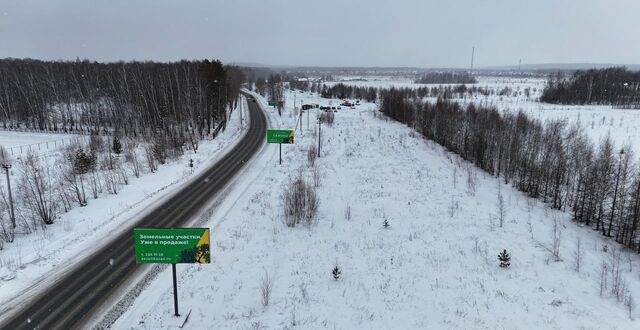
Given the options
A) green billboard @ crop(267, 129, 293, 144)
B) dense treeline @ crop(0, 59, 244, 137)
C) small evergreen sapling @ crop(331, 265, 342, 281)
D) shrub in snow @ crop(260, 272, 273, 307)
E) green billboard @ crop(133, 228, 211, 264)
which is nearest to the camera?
green billboard @ crop(133, 228, 211, 264)

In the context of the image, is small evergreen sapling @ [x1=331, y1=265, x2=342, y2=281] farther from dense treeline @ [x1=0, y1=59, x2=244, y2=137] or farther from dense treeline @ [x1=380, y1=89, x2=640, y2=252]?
dense treeline @ [x1=0, y1=59, x2=244, y2=137]

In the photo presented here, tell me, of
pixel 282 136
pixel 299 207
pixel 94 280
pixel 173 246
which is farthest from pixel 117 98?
pixel 173 246

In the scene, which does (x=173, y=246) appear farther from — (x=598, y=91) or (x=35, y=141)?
(x=598, y=91)

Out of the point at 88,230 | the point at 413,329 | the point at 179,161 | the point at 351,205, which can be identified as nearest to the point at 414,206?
the point at 351,205

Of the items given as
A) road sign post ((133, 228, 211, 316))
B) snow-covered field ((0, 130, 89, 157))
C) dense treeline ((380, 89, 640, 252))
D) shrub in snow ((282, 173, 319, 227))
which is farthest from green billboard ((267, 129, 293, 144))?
snow-covered field ((0, 130, 89, 157))

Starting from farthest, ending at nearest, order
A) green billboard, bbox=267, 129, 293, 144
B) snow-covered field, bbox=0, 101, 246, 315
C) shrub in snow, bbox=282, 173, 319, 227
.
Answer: green billboard, bbox=267, 129, 293, 144
shrub in snow, bbox=282, 173, 319, 227
snow-covered field, bbox=0, 101, 246, 315

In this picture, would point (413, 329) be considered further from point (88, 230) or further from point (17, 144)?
point (17, 144)

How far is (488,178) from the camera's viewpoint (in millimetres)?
48562

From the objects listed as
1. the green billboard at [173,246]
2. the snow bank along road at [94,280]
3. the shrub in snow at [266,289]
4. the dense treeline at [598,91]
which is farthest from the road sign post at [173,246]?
the dense treeline at [598,91]

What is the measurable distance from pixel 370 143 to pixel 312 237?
41.9 meters

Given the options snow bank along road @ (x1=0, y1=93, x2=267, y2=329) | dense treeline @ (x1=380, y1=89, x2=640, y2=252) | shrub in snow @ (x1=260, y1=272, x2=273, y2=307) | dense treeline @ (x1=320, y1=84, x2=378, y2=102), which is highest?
dense treeline @ (x1=320, y1=84, x2=378, y2=102)

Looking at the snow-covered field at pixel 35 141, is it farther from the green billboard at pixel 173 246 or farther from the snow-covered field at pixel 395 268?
the green billboard at pixel 173 246

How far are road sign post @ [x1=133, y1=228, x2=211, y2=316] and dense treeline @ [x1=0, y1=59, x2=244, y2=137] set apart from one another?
5566 cm

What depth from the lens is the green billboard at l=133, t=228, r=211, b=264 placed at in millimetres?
16141
